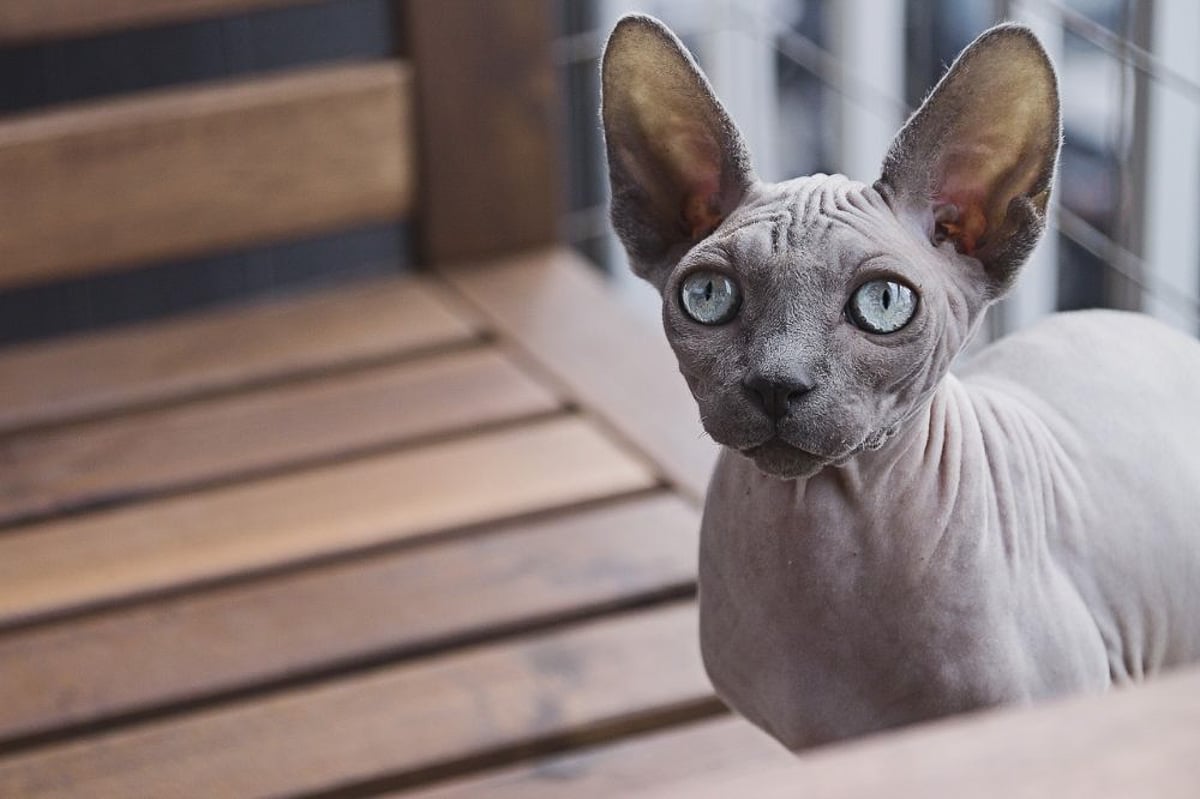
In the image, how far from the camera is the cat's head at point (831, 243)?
2.38 feet

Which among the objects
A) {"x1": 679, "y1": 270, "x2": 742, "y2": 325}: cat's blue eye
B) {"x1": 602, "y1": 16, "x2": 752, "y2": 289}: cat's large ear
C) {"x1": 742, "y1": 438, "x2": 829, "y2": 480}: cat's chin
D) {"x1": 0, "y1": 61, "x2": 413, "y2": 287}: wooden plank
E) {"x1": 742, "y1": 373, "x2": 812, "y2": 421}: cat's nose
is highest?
{"x1": 602, "y1": 16, "x2": 752, "y2": 289}: cat's large ear

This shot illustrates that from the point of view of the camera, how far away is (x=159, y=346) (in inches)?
67.8

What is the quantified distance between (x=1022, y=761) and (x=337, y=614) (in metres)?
0.86

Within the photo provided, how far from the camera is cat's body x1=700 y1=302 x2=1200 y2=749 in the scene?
0.78 m

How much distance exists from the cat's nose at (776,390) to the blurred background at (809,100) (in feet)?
2.02

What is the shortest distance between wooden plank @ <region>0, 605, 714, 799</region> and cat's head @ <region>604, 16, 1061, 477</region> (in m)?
0.47

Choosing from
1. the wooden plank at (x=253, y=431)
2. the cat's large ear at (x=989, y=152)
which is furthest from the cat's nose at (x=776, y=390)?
the wooden plank at (x=253, y=431)

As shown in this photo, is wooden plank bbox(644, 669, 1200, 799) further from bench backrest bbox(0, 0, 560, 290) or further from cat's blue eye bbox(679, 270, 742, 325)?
bench backrest bbox(0, 0, 560, 290)

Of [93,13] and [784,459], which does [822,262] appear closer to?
[784,459]

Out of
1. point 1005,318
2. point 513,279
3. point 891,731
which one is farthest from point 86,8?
point 891,731

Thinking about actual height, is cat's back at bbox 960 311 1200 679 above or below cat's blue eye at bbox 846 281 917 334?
below

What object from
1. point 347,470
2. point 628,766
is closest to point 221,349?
point 347,470

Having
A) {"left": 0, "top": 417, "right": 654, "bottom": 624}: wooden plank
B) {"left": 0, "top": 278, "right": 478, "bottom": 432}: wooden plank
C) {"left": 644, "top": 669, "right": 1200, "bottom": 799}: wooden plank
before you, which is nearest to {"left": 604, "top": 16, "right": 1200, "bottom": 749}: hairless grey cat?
{"left": 644, "top": 669, "right": 1200, "bottom": 799}: wooden plank

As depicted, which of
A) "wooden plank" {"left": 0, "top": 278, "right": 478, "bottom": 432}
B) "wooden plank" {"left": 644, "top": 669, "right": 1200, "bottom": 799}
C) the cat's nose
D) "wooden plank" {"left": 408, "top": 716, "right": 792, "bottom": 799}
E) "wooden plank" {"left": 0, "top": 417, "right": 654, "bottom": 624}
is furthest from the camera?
"wooden plank" {"left": 0, "top": 278, "right": 478, "bottom": 432}
